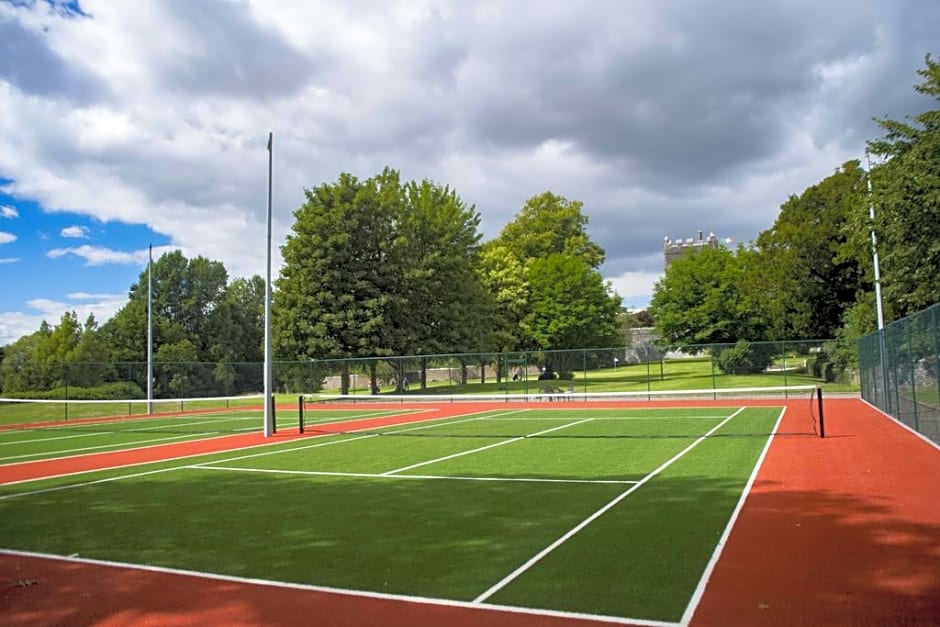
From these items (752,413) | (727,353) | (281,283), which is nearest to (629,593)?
(752,413)

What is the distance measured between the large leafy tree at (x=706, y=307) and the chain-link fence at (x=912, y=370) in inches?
1255

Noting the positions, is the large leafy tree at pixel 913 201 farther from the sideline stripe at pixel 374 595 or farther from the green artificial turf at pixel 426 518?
the sideline stripe at pixel 374 595

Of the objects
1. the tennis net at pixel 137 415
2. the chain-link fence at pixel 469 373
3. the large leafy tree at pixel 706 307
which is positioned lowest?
the tennis net at pixel 137 415

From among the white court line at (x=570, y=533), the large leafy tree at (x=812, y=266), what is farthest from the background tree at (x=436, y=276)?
the white court line at (x=570, y=533)

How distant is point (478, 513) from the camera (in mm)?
9086

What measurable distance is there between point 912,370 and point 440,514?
40.1 ft

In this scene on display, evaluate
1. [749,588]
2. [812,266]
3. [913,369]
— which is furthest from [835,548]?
[812,266]

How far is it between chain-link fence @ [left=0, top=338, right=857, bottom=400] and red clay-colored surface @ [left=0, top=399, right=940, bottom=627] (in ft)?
88.3

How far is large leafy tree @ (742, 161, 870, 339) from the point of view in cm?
3984

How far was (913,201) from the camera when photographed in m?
18.3

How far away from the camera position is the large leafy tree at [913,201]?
18.1 m

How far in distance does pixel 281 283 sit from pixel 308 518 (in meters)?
37.2

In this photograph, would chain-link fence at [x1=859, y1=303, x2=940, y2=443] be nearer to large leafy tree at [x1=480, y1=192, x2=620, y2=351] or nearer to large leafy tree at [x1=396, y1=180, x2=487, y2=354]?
large leafy tree at [x1=396, y1=180, x2=487, y2=354]

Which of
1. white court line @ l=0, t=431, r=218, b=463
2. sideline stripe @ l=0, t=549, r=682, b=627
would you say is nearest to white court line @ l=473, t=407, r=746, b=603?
sideline stripe @ l=0, t=549, r=682, b=627
